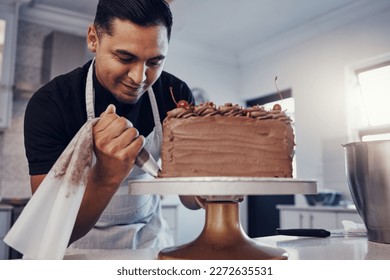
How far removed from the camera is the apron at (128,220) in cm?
95

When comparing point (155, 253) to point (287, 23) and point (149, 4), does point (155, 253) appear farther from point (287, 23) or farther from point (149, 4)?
point (287, 23)

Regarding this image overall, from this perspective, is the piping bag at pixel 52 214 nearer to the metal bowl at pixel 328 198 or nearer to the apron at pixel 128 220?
the apron at pixel 128 220

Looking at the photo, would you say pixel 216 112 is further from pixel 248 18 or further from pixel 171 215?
pixel 171 215

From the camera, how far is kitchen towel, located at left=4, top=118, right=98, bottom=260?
54 centimetres

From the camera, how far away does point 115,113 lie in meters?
0.66

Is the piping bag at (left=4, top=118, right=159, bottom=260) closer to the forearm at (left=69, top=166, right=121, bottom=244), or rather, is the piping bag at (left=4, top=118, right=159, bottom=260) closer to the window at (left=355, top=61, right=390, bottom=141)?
the forearm at (left=69, top=166, right=121, bottom=244)

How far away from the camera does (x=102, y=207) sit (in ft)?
2.26

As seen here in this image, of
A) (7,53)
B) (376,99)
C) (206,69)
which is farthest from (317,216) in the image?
(7,53)

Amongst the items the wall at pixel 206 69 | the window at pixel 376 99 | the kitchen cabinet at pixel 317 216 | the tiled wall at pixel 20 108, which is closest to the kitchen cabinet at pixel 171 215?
the kitchen cabinet at pixel 317 216

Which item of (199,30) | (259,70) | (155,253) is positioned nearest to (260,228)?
(259,70)

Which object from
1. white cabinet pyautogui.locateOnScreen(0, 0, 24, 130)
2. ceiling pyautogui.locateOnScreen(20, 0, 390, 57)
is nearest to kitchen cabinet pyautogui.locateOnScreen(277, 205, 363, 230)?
ceiling pyautogui.locateOnScreen(20, 0, 390, 57)

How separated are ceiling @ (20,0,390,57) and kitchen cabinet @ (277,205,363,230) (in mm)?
1031

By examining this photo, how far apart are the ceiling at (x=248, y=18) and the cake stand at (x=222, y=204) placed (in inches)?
61.1

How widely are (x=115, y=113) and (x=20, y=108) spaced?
2025 mm
